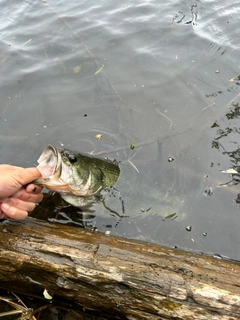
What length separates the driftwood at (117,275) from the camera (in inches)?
98.4

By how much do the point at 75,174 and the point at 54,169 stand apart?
31 centimetres

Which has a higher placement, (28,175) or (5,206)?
(28,175)

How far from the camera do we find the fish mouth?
11.5 feet

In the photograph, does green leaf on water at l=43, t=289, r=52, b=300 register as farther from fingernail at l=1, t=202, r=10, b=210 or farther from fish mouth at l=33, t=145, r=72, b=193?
fish mouth at l=33, t=145, r=72, b=193

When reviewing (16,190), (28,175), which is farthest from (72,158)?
(16,190)

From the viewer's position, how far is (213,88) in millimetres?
5703

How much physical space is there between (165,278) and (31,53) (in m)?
5.90

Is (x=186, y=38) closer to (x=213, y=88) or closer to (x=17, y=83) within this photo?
(x=213, y=88)

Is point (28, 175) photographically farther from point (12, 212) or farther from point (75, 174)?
point (75, 174)

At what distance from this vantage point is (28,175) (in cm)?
318

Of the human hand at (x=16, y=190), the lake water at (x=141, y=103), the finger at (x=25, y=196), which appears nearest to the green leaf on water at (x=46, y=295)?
the human hand at (x=16, y=190)

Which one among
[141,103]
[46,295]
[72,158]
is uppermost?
[72,158]

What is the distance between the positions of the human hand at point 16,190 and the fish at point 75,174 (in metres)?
0.12

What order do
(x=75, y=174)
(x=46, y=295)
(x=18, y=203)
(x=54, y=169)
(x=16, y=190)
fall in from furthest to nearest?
1. (x=75, y=174)
2. (x=54, y=169)
3. (x=18, y=203)
4. (x=16, y=190)
5. (x=46, y=295)
